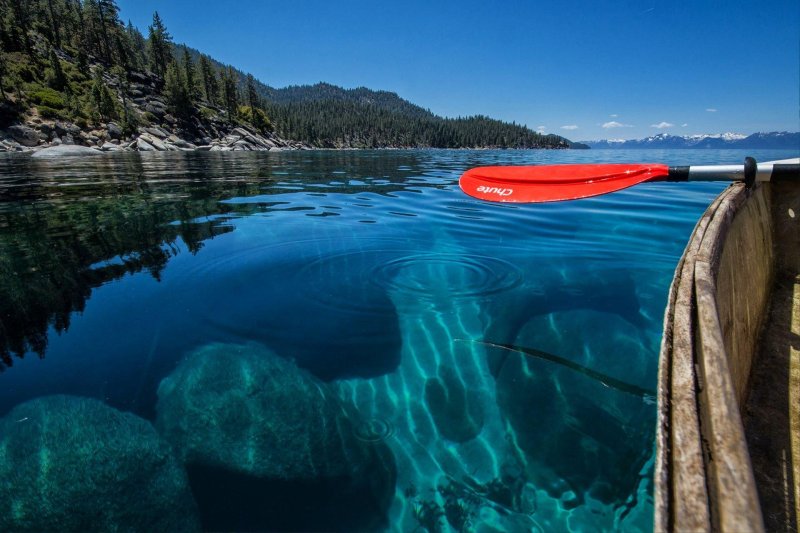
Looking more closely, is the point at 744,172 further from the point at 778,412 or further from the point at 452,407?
the point at 452,407

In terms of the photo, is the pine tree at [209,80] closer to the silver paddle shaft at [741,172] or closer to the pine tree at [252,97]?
the pine tree at [252,97]

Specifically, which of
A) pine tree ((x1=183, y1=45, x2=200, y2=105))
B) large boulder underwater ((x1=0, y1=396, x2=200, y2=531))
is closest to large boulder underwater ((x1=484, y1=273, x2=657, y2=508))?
large boulder underwater ((x1=0, y1=396, x2=200, y2=531))

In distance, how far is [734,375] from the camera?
216 cm

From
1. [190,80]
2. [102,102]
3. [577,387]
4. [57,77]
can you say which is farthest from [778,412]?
[190,80]

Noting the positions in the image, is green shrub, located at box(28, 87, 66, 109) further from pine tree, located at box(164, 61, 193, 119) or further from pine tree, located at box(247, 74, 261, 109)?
pine tree, located at box(247, 74, 261, 109)

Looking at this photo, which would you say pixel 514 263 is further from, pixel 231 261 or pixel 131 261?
pixel 131 261

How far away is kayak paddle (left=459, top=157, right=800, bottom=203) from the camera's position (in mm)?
3699

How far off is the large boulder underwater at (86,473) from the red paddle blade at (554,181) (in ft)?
14.6

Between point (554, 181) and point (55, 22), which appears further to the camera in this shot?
point (55, 22)

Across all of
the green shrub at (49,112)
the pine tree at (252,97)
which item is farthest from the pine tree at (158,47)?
the green shrub at (49,112)

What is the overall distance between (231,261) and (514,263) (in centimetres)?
431

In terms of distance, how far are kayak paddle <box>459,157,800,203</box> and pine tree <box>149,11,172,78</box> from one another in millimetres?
101520

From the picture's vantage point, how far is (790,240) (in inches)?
175

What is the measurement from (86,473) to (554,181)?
5377mm
